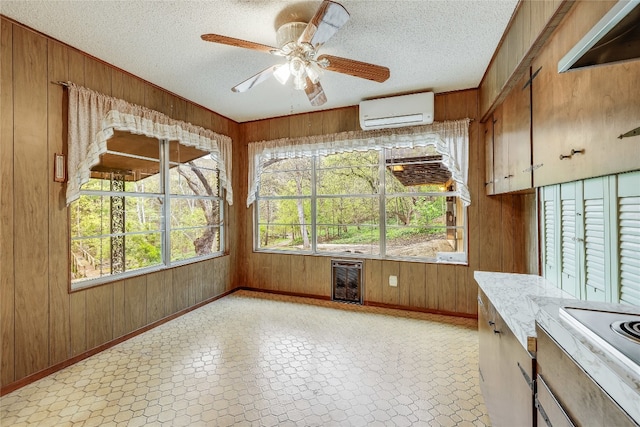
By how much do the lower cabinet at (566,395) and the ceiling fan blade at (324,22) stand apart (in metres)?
1.74

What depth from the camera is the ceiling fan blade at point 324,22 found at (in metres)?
1.54

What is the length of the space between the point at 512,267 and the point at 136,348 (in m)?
3.96

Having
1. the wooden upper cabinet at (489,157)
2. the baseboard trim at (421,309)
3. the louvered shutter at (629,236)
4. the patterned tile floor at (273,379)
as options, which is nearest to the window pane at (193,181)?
the patterned tile floor at (273,379)

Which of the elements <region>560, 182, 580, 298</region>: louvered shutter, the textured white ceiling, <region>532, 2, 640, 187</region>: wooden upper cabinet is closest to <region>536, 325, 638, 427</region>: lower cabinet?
<region>532, 2, 640, 187</region>: wooden upper cabinet

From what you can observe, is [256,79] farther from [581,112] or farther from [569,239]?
[569,239]

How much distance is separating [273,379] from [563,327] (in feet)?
6.49

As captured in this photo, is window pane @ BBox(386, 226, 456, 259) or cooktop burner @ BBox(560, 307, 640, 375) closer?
cooktop burner @ BBox(560, 307, 640, 375)

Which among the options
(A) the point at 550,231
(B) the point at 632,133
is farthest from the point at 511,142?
(B) the point at 632,133

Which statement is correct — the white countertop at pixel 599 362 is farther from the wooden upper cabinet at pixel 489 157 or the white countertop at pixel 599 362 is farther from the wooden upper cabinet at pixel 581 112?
the wooden upper cabinet at pixel 489 157

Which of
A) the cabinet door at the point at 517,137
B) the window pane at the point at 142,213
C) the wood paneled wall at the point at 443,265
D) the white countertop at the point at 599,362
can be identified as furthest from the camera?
the wood paneled wall at the point at 443,265

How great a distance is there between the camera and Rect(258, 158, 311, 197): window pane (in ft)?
14.1

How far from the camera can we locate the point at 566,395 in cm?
78

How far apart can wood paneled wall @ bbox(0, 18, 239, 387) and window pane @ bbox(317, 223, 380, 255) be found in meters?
2.49

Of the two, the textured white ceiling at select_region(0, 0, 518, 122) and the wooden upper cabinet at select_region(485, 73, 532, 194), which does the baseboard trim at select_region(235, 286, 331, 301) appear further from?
the textured white ceiling at select_region(0, 0, 518, 122)
